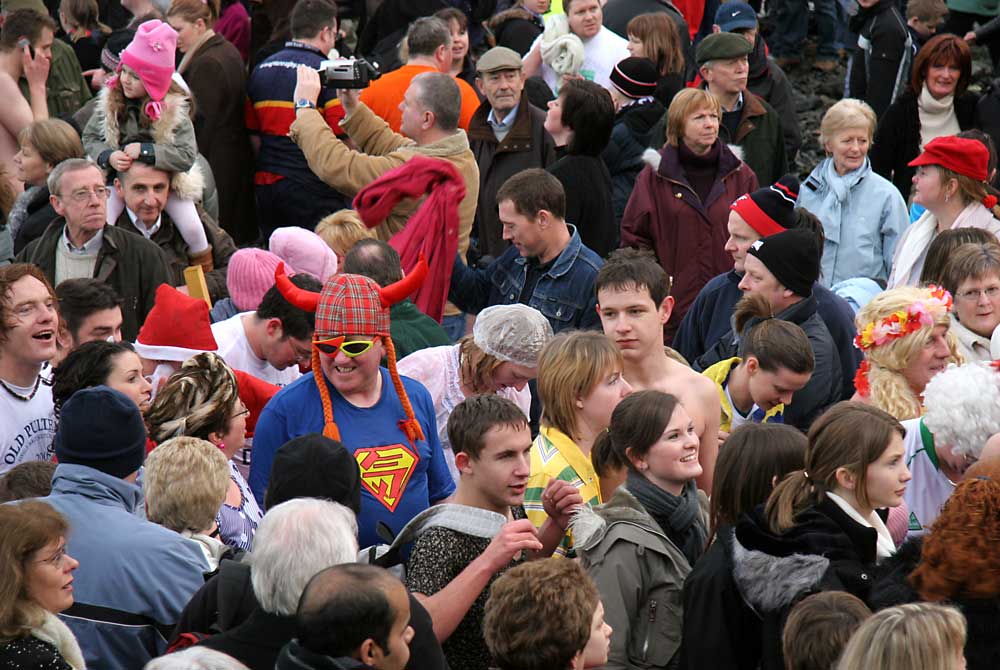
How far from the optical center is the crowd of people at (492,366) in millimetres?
3803

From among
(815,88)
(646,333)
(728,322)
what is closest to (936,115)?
A: (815,88)

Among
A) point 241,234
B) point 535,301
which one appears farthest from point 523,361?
point 241,234

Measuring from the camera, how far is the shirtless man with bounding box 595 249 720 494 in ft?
18.3

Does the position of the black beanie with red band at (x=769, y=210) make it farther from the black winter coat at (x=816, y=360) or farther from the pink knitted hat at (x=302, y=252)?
the pink knitted hat at (x=302, y=252)

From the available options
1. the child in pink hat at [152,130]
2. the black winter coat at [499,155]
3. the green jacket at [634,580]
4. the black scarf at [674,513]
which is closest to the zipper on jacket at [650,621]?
the green jacket at [634,580]

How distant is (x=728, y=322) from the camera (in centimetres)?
667

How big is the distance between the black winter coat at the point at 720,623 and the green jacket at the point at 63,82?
7.69 meters

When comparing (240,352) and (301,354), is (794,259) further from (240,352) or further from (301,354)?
(240,352)

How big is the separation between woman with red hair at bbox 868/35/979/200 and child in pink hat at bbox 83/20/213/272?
16.7 feet

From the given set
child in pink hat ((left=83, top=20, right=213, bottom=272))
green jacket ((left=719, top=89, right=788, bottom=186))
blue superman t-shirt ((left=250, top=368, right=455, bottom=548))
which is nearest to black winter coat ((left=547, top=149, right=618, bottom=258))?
green jacket ((left=719, top=89, right=788, bottom=186))

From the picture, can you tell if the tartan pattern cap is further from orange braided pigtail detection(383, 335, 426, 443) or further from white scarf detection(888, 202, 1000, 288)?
white scarf detection(888, 202, 1000, 288)

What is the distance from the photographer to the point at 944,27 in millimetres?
12500

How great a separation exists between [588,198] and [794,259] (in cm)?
207

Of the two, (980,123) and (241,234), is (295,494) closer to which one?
(241,234)
